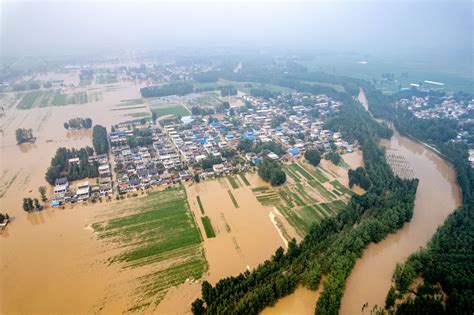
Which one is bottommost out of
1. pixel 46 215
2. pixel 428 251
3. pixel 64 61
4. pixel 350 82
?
pixel 428 251

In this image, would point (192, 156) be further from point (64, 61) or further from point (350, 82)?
point (64, 61)

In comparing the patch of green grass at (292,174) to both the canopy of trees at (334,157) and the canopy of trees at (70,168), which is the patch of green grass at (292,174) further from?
Result: the canopy of trees at (70,168)

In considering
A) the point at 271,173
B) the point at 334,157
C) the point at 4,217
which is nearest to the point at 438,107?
the point at 334,157

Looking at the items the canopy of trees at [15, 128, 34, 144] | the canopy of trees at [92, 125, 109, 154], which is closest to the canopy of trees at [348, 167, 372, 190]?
the canopy of trees at [92, 125, 109, 154]

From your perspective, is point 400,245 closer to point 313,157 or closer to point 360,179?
point 360,179

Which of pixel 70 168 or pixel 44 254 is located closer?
pixel 44 254

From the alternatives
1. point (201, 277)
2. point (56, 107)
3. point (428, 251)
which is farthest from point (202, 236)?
point (56, 107)

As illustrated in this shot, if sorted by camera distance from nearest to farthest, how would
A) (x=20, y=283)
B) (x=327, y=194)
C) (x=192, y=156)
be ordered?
1. (x=20, y=283)
2. (x=327, y=194)
3. (x=192, y=156)
